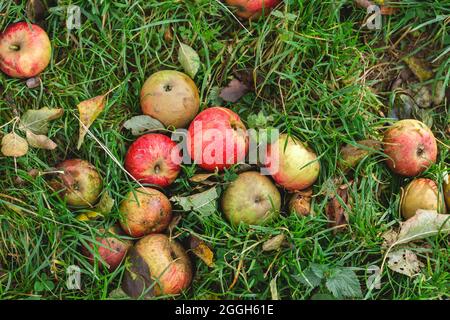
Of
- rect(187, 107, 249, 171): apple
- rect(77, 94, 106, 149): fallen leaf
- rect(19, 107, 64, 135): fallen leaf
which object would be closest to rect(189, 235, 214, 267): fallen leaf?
rect(187, 107, 249, 171): apple

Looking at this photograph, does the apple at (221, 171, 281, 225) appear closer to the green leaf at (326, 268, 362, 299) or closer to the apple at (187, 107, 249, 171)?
the apple at (187, 107, 249, 171)

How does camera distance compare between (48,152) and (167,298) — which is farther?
(48,152)

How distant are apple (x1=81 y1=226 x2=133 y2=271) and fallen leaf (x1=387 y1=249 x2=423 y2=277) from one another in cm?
135

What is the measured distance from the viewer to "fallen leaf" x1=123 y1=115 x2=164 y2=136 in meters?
3.34

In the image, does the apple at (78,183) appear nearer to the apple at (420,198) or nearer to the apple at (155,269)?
the apple at (155,269)

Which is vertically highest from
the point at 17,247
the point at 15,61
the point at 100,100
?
the point at 15,61

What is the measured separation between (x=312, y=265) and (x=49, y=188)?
55.5 inches

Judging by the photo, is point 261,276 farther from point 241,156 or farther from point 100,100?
point 100,100

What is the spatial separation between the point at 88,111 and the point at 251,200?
39.2 inches

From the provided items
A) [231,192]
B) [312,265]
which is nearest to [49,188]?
[231,192]

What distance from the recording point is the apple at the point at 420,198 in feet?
10.7

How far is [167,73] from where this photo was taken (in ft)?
11.0

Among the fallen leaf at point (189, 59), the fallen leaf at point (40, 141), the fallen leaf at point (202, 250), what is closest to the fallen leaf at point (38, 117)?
the fallen leaf at point (40, 141)

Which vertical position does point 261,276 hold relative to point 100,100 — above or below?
below
